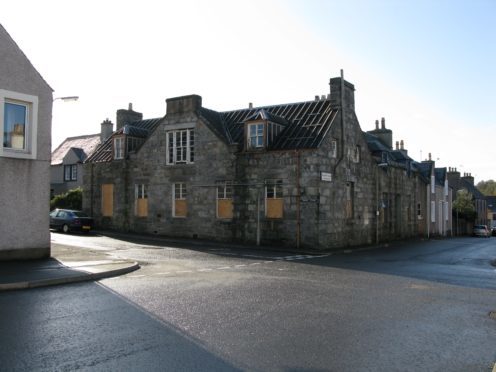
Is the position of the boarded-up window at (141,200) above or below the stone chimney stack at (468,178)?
below

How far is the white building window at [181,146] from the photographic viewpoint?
92.7 feet

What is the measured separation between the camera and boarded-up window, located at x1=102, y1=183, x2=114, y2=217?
32219 mm

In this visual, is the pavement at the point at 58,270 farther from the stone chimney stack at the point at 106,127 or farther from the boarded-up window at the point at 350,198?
the stone chimney stack at the point at 106,127

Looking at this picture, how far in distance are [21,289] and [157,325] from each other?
15.8ft

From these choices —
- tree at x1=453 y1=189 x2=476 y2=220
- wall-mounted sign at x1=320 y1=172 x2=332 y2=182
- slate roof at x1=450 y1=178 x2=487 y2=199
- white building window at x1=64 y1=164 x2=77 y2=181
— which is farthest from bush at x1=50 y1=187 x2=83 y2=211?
slate roof at x1=450 y1=178 x2=487 y2=199

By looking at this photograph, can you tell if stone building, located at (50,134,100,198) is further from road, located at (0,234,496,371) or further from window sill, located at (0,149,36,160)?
road, located at (0,234,496,371)

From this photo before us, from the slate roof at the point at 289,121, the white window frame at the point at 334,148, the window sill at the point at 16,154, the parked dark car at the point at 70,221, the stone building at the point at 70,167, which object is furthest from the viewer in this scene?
the stone building at the point at 70,167

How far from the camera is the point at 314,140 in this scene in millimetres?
24250

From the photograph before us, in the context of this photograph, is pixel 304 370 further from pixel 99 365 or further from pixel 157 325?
pixel 157 325

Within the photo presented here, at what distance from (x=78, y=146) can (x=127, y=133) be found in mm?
22904

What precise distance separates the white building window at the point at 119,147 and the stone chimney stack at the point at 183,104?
4.75 metres

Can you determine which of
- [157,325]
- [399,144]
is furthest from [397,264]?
[399,144]

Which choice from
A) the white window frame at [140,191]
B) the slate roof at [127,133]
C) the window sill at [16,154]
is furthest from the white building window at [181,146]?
the window sill at [16,154]

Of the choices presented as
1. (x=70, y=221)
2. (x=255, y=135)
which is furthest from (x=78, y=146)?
(x=255, y=135)
